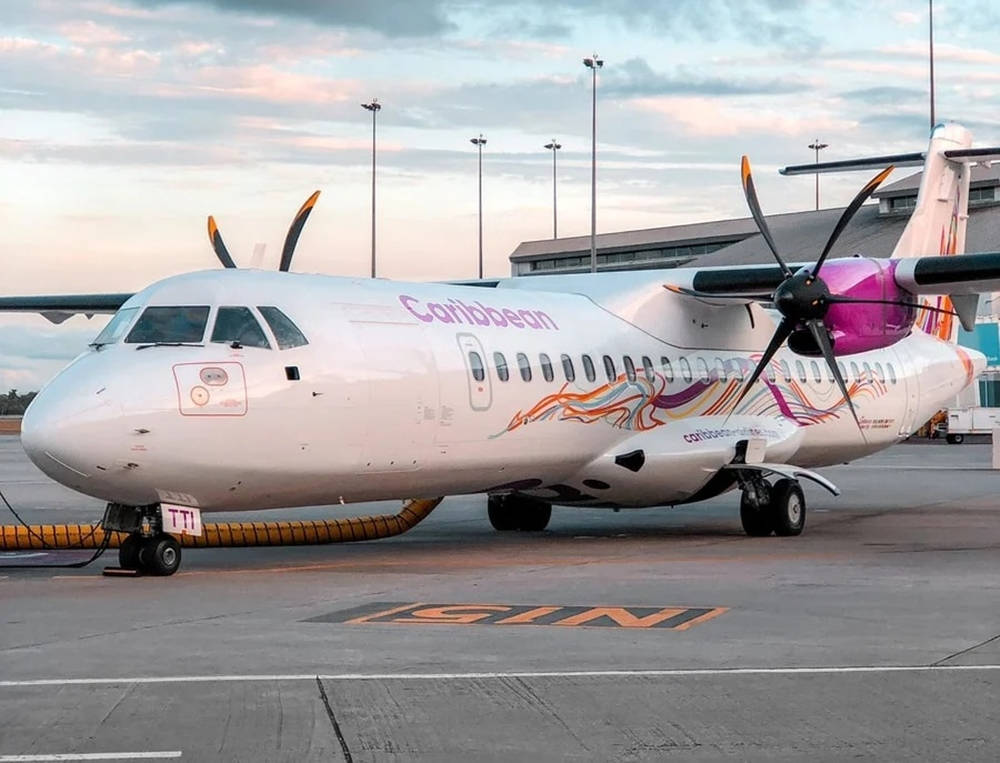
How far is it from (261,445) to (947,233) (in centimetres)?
1395

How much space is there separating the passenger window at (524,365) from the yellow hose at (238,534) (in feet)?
6.22

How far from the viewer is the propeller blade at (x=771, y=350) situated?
18.5m

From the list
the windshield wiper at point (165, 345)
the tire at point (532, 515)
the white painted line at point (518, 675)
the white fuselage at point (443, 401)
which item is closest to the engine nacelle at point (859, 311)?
the white fuselage at point (443, 401)

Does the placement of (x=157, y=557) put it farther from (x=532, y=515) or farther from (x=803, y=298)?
(x=803, y=298)

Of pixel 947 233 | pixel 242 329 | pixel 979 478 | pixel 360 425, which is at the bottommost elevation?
pixel 979 478

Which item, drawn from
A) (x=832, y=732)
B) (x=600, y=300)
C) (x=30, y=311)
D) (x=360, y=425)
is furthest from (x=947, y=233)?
(x=832, y=732)

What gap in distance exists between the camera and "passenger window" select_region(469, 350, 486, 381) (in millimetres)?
16078

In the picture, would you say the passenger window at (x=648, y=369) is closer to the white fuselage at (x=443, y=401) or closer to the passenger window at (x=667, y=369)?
the white fuselage at (x=443, y=401)

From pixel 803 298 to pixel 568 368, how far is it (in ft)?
10.1

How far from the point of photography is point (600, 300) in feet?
63.6

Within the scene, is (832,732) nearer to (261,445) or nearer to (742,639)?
(742,639)

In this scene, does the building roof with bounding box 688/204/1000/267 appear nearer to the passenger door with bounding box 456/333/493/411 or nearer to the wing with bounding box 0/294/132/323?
the wing with bounding box 0/294/132/323

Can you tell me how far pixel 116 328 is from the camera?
45.3ft

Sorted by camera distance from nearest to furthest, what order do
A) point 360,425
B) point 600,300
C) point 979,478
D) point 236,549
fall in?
point 360,425, point 236,549, point 600,300, point 979,478
